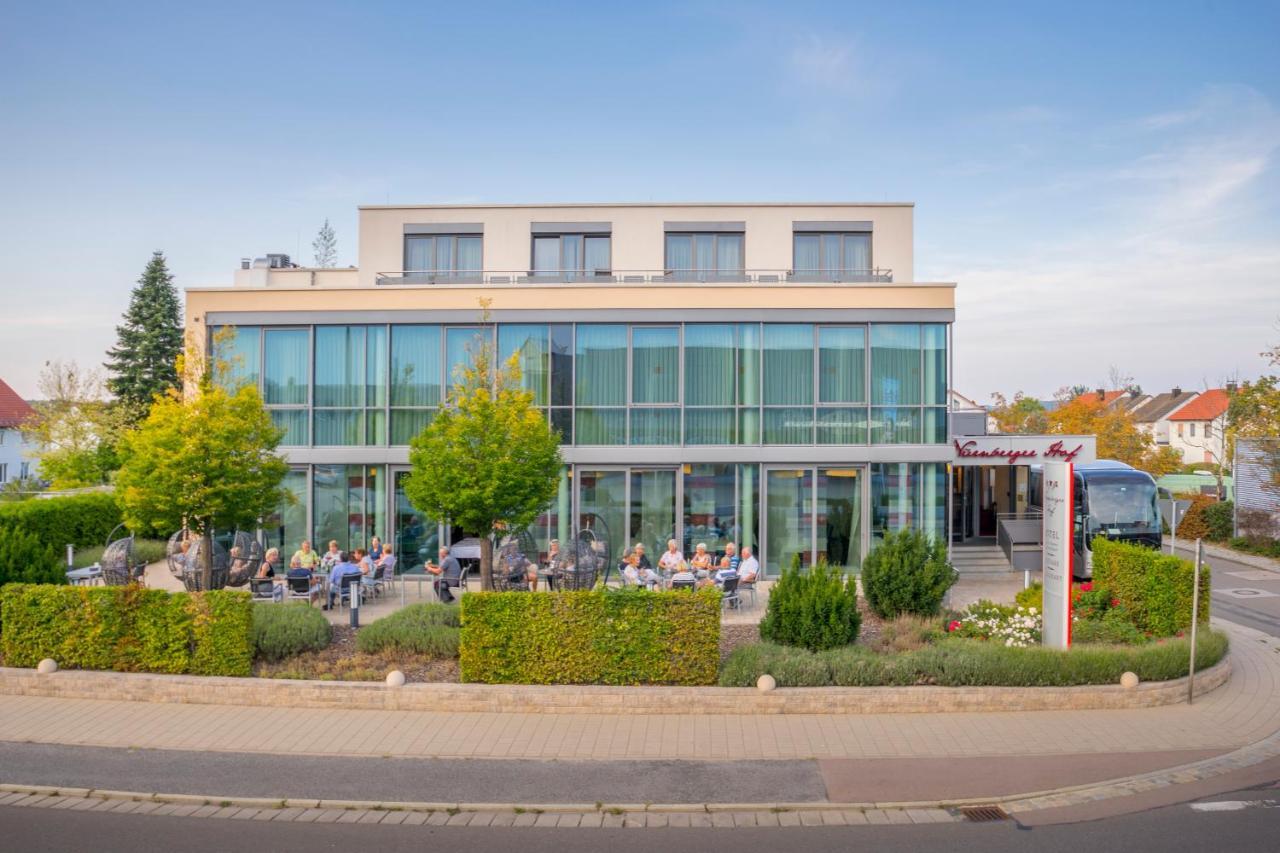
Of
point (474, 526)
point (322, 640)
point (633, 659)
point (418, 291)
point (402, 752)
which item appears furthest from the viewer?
point (418, 291)

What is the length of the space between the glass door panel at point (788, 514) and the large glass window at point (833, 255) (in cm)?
523

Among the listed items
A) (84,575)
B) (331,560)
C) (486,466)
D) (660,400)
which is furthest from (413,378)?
(84,575)

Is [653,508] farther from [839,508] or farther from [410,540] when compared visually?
[410,540]

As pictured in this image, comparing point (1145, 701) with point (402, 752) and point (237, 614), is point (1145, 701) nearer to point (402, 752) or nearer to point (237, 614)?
point (402, 752)

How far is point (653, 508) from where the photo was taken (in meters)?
21.5

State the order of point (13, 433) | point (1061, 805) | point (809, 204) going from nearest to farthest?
point (1061, 805) < point (809, 204) < point (13, 433)

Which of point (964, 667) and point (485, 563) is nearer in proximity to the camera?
point (964, 667)

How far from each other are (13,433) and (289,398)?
55.7m

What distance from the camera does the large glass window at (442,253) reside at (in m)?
23.7

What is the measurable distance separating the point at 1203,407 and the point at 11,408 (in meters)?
89.3

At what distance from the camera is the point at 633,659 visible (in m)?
11.6

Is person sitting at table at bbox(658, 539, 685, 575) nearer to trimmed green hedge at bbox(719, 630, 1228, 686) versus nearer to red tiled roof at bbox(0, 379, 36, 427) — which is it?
trimmed green hedge at bbox(719, 630, 1228, 686)

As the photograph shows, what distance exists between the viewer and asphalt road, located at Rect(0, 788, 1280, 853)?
308 inches

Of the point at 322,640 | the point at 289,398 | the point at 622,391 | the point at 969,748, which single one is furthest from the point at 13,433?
the point at 969,748
